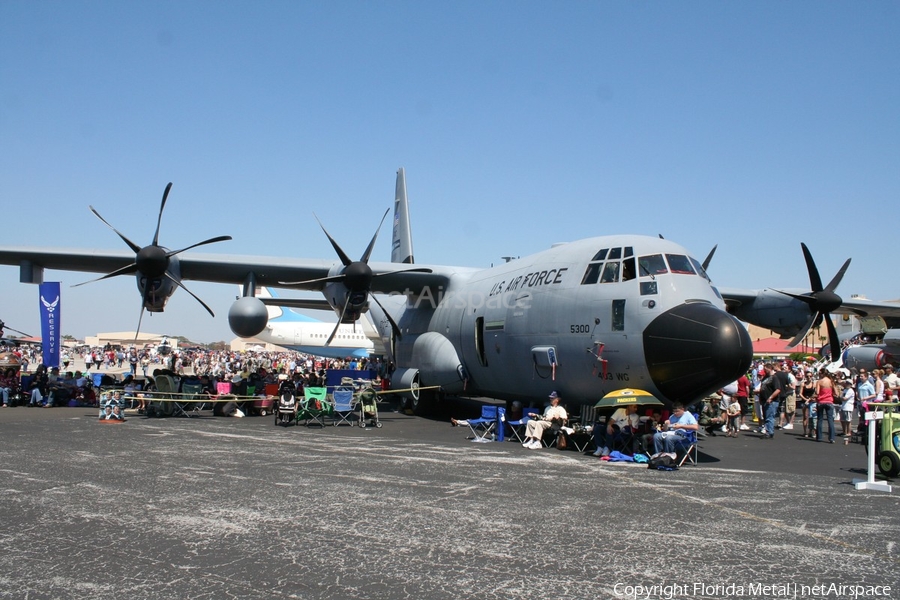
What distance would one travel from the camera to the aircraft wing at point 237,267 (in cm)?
1905

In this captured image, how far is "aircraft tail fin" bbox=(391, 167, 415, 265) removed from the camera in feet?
86.9

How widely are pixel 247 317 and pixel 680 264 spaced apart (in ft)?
35.6

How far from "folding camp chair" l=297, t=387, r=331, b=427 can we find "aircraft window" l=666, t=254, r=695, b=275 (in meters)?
8.63

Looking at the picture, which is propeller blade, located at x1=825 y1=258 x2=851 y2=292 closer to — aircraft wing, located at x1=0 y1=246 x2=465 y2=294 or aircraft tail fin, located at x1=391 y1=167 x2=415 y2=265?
aircraft wing, located at x1=0 y1=246 x2=465 y2=294

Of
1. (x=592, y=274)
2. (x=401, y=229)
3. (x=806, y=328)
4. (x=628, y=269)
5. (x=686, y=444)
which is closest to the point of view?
(x=686, y=444)

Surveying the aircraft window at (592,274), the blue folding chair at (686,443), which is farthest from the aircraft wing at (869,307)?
the blue folding chair at (686,443)

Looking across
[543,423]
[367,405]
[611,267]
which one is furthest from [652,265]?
[367,405]

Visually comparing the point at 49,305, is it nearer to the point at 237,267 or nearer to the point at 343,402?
the point at 237,267

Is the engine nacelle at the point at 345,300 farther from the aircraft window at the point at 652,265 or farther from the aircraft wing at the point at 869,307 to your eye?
the aircraft wing at the point at 869,307

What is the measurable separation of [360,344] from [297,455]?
53930 millimetres

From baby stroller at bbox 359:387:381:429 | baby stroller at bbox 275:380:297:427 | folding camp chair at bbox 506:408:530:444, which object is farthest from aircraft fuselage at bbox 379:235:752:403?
baby stroller at bbox 275:380:297:427

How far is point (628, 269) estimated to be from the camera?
13.1m

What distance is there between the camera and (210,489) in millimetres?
8477

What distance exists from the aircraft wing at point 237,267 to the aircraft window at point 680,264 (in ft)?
26.3
